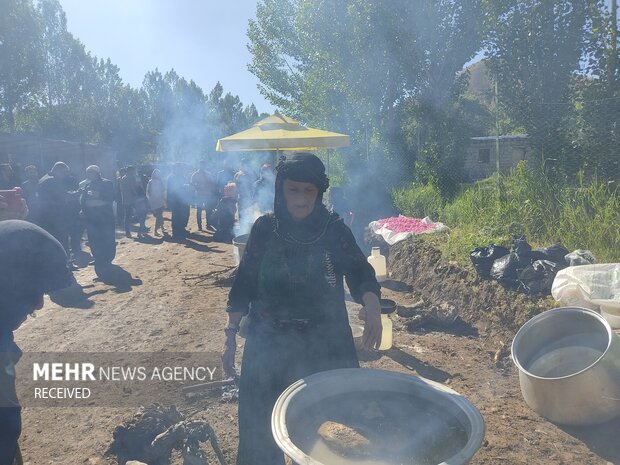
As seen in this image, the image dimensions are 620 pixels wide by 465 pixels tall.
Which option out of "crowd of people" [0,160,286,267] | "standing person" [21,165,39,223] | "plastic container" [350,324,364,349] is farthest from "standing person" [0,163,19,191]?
"plastic container" [350,324,364,349]

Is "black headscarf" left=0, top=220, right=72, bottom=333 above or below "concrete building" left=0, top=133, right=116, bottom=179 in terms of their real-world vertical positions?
below

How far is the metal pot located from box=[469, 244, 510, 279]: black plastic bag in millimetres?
2012

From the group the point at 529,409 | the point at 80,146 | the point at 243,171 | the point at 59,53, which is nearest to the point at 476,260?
the point at 529,409

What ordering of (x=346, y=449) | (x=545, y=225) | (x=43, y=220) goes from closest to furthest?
1. (x=346, y=449)
2. (x=545, y=225)
3. (x=43, y=220)

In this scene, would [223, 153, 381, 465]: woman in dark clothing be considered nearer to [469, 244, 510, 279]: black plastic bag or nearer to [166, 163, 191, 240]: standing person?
[469, 244, 510, 279]: black plastic bag

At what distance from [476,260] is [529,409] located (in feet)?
8.20

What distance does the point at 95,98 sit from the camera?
44.8 metres

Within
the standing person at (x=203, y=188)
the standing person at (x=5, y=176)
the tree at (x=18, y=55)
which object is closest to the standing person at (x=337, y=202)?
the standing person at (x=203, y=188)

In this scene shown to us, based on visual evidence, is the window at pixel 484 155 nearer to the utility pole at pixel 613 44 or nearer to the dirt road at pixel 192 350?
the utility pole at pixel 613 44

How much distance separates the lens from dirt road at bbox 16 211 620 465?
3.40 metres

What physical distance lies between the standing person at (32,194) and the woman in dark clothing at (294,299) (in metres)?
8.53

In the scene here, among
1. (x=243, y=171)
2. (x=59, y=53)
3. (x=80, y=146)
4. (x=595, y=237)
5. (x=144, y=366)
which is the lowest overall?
(x=144, y=366)

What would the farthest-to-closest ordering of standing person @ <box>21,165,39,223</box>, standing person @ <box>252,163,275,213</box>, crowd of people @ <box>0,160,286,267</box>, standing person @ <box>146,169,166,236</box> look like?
standing person @ <box>146,169,166,236</box> → standing person @ <box>252,163,275,213</box> → standing person @ <box>21,165,39,223</box> → crowd of people @ <box>0,160,286,267</box>

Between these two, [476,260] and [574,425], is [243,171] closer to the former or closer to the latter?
[476,260]
